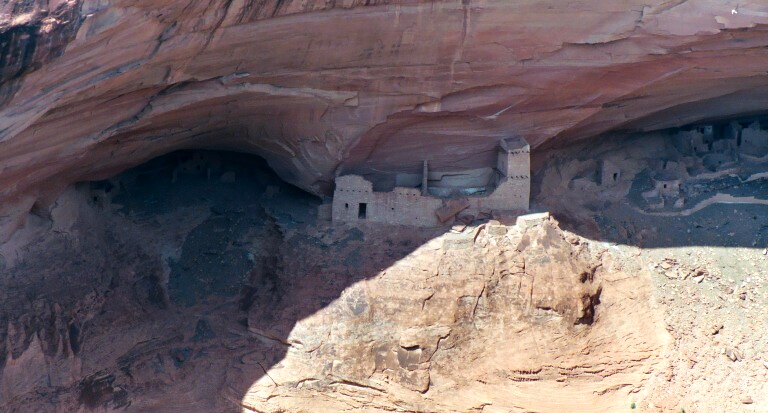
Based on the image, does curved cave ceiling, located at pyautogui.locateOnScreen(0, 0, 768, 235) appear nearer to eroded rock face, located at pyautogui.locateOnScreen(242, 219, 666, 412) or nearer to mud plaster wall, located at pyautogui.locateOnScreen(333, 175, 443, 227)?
mud plaster wall, located at pyautogui.locateOnScreen(333, 175, 443, 227)

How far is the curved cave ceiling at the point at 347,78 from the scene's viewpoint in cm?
1305

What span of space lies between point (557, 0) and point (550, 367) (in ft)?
20.0

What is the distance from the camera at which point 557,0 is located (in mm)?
14938

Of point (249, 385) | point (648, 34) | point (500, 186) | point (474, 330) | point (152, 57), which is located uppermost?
point (648, 34)

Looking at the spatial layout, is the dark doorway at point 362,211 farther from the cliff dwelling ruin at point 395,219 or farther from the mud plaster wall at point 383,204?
the cliff dwelling ruin at point 395,219

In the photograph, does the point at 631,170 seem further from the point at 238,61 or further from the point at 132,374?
the point at 132,374

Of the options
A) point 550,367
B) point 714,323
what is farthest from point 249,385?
point 714,323

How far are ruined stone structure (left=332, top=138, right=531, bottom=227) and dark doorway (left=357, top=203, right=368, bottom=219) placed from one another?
0.07ft

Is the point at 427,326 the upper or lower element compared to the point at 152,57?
lower

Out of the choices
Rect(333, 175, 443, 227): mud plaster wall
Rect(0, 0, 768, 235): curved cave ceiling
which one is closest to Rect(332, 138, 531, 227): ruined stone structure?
Rect(333, 175, 443, 227): mud plaster wall

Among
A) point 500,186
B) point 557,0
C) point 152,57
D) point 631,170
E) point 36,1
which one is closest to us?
point 36,1

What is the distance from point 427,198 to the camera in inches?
675

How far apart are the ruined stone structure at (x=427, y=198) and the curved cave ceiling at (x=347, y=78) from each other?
63 cm

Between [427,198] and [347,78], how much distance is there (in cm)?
277
